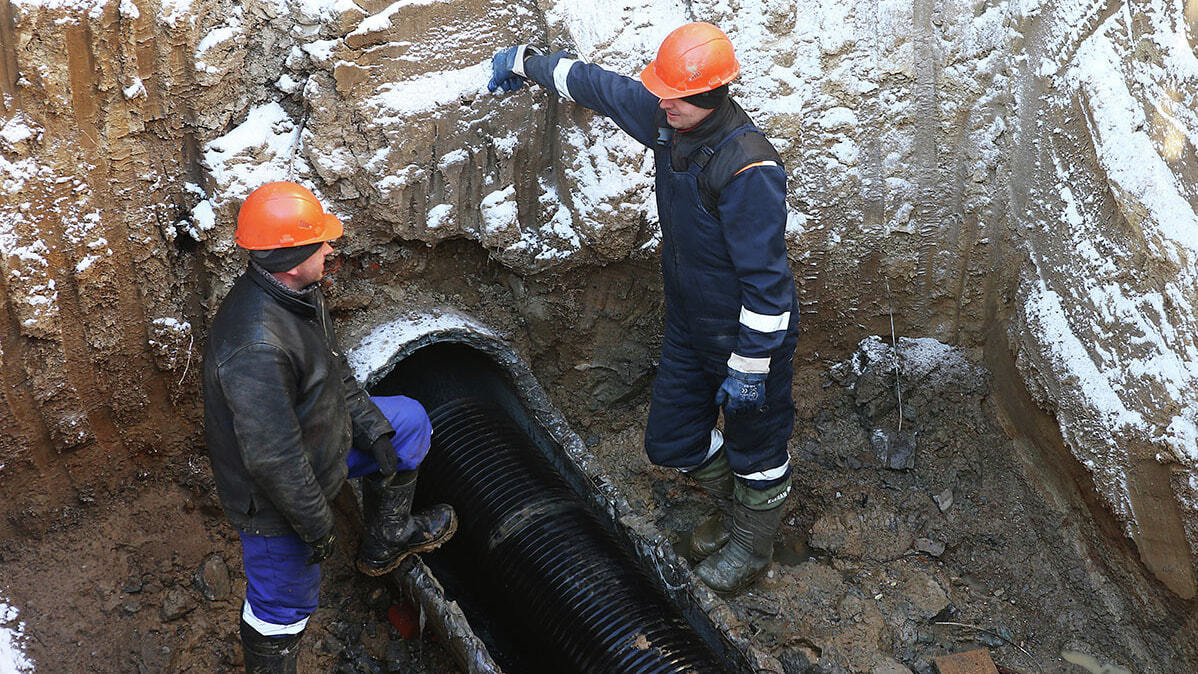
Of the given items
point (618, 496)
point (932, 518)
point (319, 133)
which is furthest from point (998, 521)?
point (319, 133)

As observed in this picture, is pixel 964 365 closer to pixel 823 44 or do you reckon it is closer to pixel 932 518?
pixel 932 518

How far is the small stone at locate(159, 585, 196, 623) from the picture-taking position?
3.56 meters

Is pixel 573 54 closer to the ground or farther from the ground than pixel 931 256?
farther from the ground

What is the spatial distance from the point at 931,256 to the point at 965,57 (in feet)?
2.84

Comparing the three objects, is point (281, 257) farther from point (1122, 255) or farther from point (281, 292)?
point (1122, 255)

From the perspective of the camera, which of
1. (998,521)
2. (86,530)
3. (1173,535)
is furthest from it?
(998,521)

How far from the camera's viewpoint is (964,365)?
4.61 meters

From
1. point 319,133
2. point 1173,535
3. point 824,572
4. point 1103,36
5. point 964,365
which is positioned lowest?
point 824,572

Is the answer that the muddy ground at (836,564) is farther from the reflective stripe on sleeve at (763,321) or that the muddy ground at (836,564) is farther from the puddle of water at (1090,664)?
the reflective stripe on sleeve at (763,321)

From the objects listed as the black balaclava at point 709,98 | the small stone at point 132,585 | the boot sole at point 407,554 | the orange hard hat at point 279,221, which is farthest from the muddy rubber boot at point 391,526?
the black balaclava at point 709,98

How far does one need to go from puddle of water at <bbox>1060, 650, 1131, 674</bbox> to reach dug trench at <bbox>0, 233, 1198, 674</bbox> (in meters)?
0.02

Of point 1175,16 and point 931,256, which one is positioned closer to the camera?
point 1175,16

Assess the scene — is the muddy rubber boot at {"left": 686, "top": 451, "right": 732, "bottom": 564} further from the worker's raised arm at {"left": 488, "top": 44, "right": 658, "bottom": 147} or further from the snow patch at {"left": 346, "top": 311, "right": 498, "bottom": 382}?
the worker's raised arm at {"left": 488, "top": 44, "right": 658, "bottom": 147}

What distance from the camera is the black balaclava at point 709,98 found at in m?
3.14
